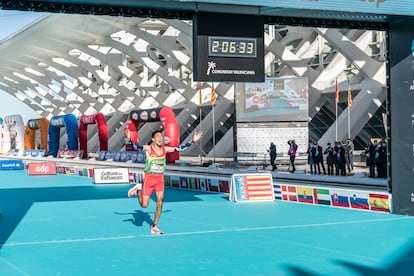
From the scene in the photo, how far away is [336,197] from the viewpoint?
16141 mm

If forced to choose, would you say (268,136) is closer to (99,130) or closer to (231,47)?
(99,130)

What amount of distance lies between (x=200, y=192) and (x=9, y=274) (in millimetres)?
13935

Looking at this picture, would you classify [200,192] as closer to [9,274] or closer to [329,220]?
[329,220]

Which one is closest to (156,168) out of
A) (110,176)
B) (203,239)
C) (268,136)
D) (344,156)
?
A: (203,239)

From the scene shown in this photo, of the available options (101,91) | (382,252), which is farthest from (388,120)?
(101,91)

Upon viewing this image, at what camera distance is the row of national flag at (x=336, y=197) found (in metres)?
14.8

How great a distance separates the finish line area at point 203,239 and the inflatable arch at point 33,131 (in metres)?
37.1

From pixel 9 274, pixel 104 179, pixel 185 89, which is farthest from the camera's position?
pixel 185 89

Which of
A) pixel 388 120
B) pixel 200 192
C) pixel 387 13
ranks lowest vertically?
pixel 200 192

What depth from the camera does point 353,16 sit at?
1375cm

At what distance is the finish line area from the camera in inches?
334

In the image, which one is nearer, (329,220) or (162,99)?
(329,220)

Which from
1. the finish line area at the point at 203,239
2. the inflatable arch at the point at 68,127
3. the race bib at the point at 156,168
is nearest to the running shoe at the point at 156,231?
the finish line area at the point at 203,239

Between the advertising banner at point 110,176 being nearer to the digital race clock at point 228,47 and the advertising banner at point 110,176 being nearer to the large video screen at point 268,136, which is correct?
the large video screen at point 268,136
